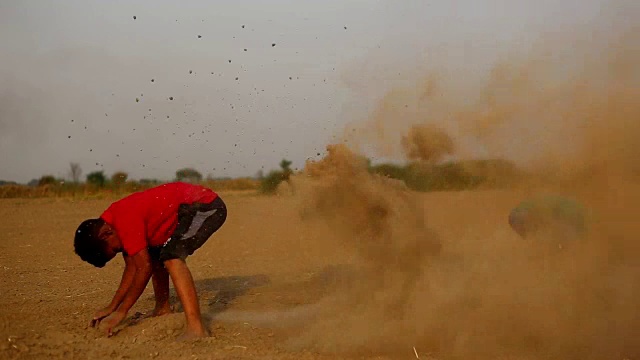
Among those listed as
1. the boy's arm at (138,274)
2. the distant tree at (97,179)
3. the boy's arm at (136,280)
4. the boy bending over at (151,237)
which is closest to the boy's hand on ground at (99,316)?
the boy bending over at (151,237)

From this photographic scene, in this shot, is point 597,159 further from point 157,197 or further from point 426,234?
point 157,197

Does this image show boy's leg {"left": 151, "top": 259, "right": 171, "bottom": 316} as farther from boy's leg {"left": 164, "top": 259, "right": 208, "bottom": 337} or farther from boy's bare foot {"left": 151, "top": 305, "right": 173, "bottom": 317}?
boy's leg {"left": 164, "top": 259, "right": 208, "bottom": 337}

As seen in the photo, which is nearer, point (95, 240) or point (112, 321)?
point (95, 240)

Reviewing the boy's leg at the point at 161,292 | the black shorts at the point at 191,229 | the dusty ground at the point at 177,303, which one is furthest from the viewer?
the boy's leg at the point at 161,292

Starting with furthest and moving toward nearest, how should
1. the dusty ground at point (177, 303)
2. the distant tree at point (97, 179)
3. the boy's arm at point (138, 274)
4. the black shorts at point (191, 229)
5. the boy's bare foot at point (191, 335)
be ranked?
the distant tree at point (97, 179)
the black shorts at point (191, 229)
the boy's bare foot at point (191, 335)
the boy's arm at point (138, 274)
the dusty ground at point (177, 303)

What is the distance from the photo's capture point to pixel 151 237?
5406 millimetres

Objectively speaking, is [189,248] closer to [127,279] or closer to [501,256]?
[127,279]

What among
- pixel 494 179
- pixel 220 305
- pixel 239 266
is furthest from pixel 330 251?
pixel 239 266

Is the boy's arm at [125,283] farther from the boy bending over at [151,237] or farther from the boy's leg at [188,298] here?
the boy's leg at [188,298]

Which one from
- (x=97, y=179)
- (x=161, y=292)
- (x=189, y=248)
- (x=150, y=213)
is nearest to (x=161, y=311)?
(x=161, y=292)

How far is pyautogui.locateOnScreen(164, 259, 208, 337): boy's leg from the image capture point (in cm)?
519

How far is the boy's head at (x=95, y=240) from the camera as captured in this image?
5059 mm

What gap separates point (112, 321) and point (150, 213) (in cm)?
91

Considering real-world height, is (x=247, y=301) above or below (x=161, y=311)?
below
